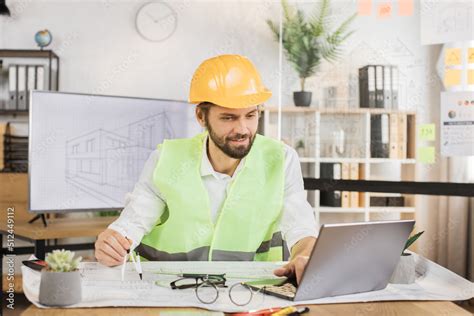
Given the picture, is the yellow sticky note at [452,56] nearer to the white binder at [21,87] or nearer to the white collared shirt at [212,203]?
the white collared shirt at [212,203]

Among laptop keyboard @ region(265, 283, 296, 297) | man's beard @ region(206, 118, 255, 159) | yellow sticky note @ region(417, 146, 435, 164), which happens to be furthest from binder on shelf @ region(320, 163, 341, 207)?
laptop keyboard @ region(265, 283, 296, 297)

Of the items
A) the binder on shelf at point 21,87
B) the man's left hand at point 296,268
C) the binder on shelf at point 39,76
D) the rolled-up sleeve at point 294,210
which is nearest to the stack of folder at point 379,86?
the rolled-up sleeve at point 294,210

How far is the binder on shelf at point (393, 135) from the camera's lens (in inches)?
121

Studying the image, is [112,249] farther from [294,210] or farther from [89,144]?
[89,144]

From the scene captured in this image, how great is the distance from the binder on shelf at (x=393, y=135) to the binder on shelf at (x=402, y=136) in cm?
2

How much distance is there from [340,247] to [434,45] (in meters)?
1.99

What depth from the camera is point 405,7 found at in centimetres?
298

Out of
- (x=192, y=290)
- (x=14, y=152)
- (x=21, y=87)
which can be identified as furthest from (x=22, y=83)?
(x=192, y=290)

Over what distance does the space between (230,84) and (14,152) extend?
9.23 feet

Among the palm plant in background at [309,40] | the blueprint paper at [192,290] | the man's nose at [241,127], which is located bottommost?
the blueprint paper at [192,290]

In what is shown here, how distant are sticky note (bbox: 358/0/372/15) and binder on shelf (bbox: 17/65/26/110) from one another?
→ 2.36 metres

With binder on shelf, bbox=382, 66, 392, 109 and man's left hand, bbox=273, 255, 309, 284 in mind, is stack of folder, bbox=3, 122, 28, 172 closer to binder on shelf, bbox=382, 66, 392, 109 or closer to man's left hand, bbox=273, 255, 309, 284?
binder on shelf, bbox=382, 66, 392, 109

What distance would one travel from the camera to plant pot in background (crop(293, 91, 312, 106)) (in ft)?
10.7

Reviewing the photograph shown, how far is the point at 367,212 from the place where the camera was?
128 inches
